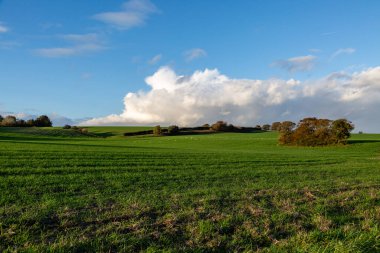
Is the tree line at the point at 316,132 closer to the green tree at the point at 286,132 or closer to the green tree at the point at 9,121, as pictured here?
the green tree at the point at 286,132

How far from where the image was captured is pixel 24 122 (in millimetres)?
145250

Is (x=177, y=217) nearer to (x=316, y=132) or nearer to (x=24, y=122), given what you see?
(x=316, y=132)

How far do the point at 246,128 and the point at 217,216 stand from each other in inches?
5575

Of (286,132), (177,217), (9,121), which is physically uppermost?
(9,121)

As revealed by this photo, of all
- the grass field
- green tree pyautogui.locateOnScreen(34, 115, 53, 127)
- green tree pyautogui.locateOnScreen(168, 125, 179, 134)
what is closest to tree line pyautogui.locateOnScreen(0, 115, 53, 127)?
green tree pyautogui.locateOnScreen(34, 115, 53, 127)

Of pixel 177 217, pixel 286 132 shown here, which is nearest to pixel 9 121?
pixel 286 132

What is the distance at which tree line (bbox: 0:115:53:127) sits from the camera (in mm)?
139750

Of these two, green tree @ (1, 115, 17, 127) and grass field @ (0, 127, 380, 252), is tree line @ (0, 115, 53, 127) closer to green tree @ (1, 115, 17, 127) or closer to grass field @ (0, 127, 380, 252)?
green tree @ (1, 115, 17, 127)

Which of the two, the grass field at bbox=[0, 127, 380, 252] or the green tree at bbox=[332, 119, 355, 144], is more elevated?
the green tree at bbox=[332, 119, 355, 144]

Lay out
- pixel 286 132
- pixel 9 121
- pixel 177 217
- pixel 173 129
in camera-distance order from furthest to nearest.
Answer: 1. pixel 9 121
2. pixel 173 129
3. pixel 286 132
4. pixel 177 217

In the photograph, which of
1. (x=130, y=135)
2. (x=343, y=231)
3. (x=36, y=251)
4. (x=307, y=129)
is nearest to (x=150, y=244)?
(x=36, y=251)

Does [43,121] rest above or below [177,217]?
above

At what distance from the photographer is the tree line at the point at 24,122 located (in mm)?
139750

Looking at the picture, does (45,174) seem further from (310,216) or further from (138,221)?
(310,216)
